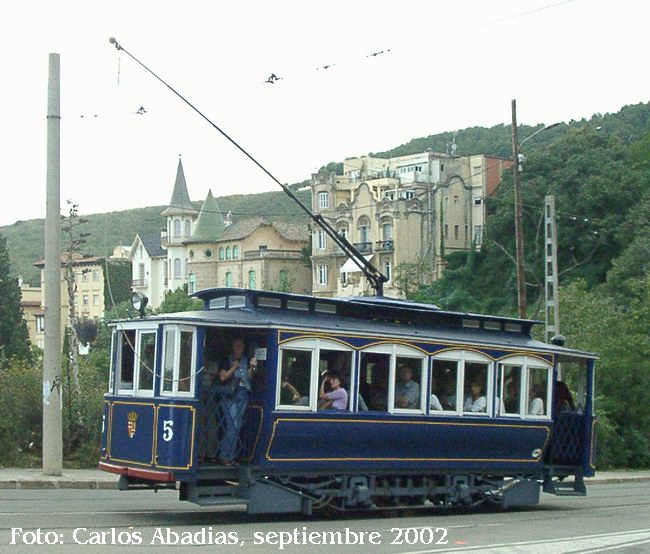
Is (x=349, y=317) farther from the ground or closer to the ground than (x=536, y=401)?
farther from the ground

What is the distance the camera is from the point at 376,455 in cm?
1692

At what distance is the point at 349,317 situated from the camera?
17.1m

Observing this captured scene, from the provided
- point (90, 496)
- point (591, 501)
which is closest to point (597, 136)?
point (591, 501)

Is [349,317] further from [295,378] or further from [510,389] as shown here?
[510,389]

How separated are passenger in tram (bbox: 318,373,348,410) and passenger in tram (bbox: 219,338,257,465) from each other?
121cm

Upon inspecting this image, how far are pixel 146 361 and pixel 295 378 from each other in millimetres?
→ 2051

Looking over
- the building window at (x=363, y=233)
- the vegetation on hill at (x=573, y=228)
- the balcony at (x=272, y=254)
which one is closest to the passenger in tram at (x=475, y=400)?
the vegetation on hill at (x=573, y=228)

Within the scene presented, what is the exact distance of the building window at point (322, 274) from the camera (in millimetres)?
110125

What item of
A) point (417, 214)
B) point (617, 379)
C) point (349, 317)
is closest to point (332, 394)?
point (349, 317)

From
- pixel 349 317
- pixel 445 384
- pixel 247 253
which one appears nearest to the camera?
pixel 349 317

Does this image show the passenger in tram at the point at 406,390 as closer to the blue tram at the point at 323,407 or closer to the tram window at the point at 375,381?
the blue tram at the point at 323,407

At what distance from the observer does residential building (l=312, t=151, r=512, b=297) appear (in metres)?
102

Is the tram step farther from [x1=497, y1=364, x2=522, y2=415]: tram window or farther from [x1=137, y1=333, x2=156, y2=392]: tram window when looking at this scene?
[x1=497, y1=364, x2=522, y2=415]: tram window

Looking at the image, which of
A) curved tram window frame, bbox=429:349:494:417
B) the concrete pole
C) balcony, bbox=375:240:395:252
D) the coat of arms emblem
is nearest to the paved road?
the coat of arms emblem
